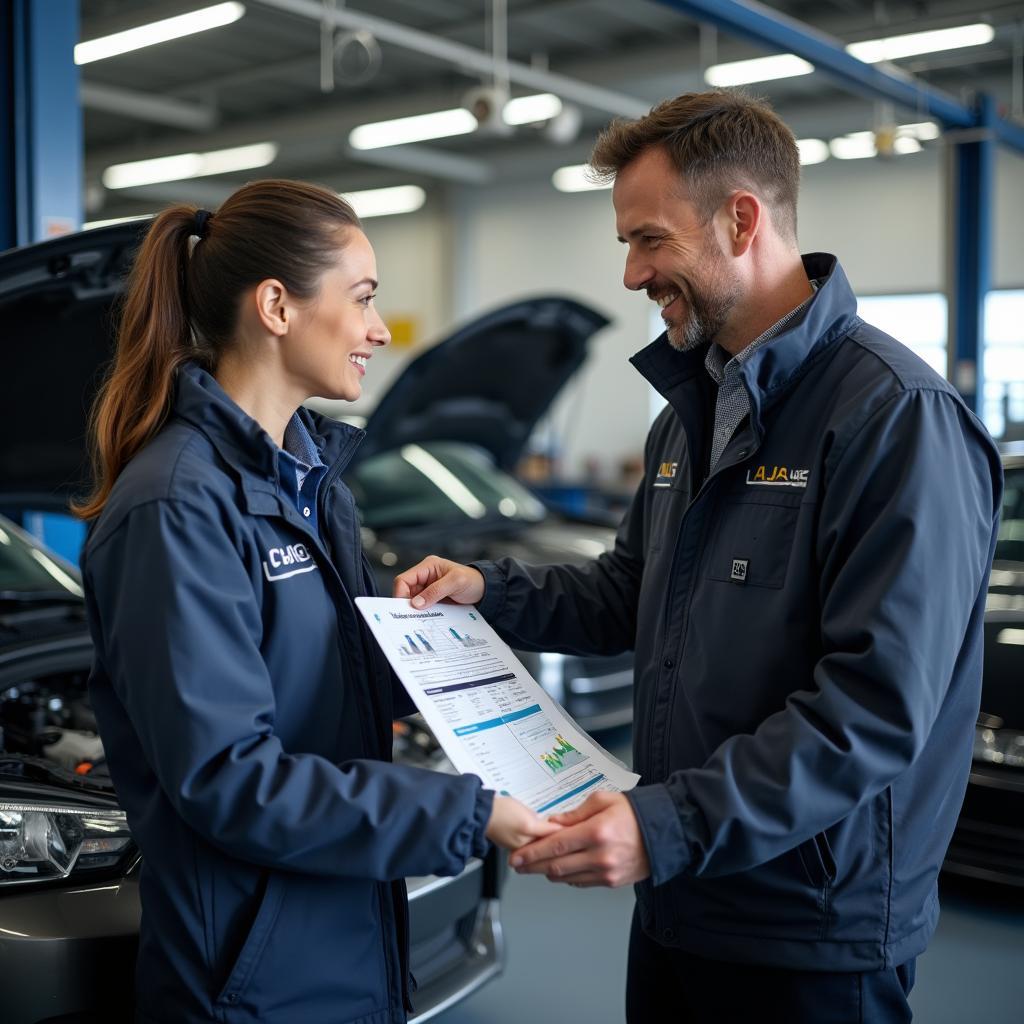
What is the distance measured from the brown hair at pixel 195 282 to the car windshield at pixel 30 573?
4.91 feet

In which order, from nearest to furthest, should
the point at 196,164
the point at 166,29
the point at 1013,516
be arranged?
1. the point at 1013,516
2. the point at 166,29
3. the point at 196,164

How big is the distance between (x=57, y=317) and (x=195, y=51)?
29.2 feet

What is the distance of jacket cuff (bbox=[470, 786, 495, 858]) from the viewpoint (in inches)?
56.9

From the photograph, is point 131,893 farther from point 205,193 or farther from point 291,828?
point 205,193

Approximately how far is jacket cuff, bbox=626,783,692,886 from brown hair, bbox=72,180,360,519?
85cm

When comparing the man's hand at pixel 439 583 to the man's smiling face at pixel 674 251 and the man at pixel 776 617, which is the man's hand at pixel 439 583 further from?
the man's smiling face at pixel 674 251

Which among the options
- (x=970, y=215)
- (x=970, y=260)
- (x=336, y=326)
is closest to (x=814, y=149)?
(x=970, y=215)

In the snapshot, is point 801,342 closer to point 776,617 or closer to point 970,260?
point 776,617

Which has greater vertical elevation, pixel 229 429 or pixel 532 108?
pixel 532 108

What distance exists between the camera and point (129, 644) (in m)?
1.37

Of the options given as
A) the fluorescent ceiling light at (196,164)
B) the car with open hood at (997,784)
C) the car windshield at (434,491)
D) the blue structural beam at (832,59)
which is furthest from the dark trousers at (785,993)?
the fluorescent ceiling light at (196,164)

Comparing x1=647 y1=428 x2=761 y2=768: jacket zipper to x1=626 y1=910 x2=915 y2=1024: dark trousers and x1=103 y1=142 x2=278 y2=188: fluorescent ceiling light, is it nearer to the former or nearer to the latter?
x1=626 y1=910 x2=915 y2=1024: dark trousers

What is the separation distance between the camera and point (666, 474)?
1984 mm

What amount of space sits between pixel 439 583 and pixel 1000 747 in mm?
2173
